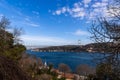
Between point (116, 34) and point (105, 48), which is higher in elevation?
point (116, 34)

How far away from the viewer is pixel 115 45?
5094mm

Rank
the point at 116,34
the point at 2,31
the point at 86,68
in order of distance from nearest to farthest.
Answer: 1. the point at 116,34
2. the point at 2,31
3. the point at 86,68

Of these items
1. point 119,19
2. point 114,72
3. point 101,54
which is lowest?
point 114,72

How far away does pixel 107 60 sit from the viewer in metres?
5.16

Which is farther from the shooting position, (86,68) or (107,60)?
(86,68)

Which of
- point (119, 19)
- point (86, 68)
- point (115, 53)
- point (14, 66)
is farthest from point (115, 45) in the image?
point (86, 68)

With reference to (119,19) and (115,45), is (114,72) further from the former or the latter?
(119,19)

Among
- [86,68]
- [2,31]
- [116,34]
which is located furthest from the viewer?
[86,68]

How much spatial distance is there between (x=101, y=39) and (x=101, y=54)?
Answer: 14.0 inches

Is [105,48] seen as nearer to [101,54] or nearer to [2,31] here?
[101,54]

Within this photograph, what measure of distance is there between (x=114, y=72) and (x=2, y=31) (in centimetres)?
2837

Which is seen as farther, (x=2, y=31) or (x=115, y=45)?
(x=2, y=31)

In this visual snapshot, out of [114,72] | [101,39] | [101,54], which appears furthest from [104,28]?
[114,72]

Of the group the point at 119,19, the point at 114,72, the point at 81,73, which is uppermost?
the point at 119,19
